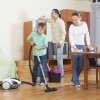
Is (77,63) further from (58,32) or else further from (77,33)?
(58,32)

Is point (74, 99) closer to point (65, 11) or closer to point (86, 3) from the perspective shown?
point (65, 11)

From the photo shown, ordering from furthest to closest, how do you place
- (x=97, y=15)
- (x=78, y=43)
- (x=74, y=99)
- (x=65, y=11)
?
(x=97, y=15)
(x=65, y=11)
(x=78, y=43)
(x=74, y=99)

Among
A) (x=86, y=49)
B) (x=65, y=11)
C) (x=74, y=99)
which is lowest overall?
(x=74, y=99)

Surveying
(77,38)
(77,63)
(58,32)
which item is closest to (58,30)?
(58,32)

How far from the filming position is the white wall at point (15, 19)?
19.9 ft

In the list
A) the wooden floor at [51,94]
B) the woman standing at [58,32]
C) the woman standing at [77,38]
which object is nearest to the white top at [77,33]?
the woman standing at [77,38]

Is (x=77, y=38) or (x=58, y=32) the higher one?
(x=58, y=32)

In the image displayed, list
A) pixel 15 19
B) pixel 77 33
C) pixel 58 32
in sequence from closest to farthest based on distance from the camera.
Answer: pixel 77 33, pixel 58 32, pixel 15 19

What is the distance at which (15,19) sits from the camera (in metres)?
6.34

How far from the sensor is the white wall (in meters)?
6.07

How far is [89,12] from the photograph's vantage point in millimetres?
7996

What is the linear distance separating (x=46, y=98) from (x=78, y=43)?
1.32 m

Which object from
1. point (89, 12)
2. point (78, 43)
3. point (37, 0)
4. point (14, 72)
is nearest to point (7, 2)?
point (37, 0)

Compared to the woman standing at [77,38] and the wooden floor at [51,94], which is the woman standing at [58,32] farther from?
the wooden floor at [51,94]
